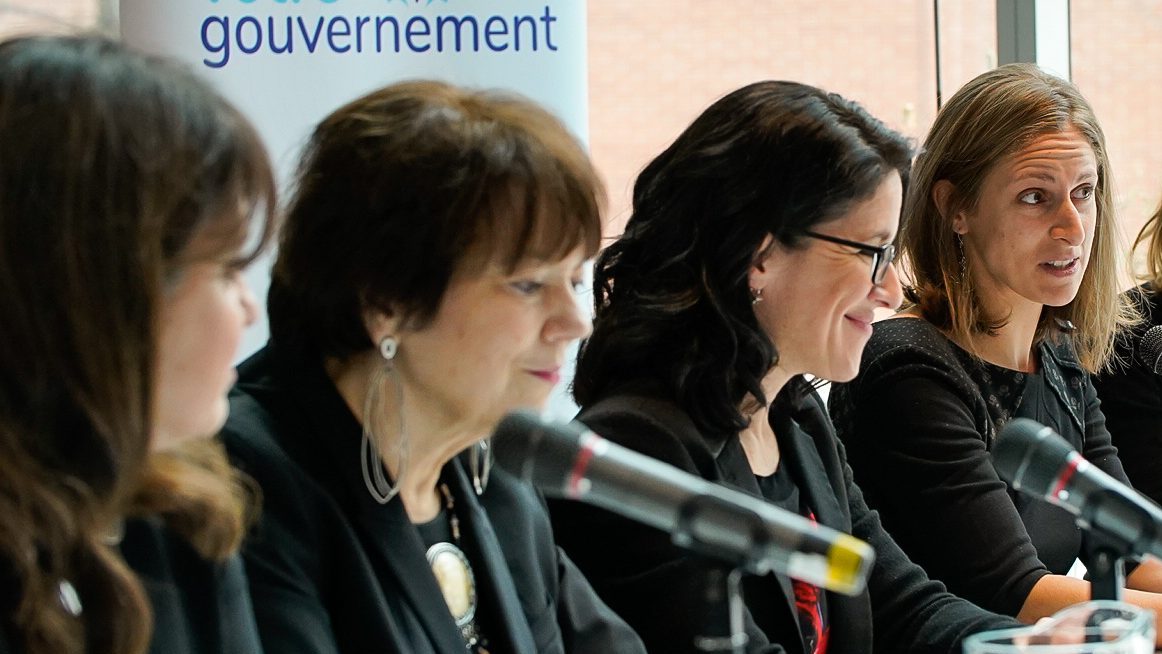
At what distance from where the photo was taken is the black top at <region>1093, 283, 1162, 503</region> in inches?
126

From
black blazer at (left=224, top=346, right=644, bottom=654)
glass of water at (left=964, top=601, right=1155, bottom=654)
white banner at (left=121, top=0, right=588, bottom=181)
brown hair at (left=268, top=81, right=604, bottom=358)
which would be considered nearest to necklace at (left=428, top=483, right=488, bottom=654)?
black blazer at (left=224, top=346, right=644, bottom=654)

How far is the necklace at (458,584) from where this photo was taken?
185 cm

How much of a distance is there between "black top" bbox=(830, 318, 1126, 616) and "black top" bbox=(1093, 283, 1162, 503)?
1.10 feet

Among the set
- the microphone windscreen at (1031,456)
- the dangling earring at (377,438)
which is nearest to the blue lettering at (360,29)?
the dangling earring at (377,438)

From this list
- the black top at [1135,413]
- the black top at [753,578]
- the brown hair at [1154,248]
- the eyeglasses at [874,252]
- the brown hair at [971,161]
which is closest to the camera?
the black top at [753,578]

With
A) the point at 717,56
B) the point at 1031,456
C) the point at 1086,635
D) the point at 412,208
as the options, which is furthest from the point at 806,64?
the point at 1086,635

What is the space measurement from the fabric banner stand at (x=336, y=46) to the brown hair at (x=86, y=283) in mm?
1562

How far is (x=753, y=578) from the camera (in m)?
2.15

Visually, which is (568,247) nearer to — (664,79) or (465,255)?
(465,255)

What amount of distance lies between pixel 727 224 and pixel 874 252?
24cm

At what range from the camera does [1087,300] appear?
121 inches

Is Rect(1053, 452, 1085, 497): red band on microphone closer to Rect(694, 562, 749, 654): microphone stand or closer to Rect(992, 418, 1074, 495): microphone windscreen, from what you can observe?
Rect(992, 418, 1074, 495): microphone windscreen

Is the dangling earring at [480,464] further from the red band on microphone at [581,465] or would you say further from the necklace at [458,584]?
the red band on microphone at [581,465]

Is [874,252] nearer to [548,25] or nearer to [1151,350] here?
[548,25]
